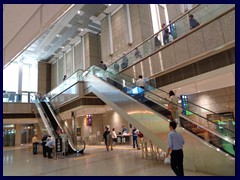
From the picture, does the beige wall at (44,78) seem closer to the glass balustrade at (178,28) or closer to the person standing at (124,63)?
the glass balustrade at (178,28)

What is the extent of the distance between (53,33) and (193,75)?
1645cm

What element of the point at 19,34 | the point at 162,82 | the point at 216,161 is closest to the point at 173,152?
the point at 216,161

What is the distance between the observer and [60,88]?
16547mm

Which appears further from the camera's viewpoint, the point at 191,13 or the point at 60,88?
the point at 60,88

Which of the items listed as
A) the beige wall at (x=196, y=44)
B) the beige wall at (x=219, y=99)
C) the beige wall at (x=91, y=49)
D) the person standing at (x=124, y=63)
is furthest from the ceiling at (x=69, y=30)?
the beige wall at (x=219, y=99)

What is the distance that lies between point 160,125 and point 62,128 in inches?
293

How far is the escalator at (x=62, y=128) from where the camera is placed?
1112 centimetres

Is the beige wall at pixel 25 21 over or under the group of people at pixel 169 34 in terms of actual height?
under

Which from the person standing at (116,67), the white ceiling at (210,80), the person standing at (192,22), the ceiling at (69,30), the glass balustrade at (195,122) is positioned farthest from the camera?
the ceiling at (69,30)

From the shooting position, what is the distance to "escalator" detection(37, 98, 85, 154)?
11118 mm

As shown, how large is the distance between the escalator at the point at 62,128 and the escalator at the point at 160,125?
2.96 meters

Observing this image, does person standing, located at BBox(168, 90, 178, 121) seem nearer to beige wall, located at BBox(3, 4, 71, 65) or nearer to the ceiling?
beige wall, located at BBox(3, 4, 71, 65)

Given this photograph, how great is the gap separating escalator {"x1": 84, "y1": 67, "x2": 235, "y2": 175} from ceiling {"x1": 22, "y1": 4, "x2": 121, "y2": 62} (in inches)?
281

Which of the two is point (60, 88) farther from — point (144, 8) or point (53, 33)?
point (144, 8)
